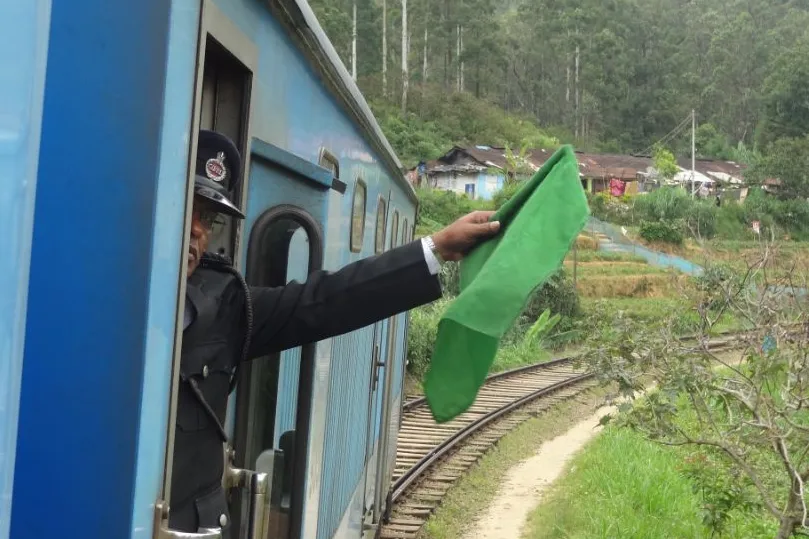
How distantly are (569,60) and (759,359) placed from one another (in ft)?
245

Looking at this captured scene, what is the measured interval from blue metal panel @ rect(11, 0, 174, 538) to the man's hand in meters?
1.11

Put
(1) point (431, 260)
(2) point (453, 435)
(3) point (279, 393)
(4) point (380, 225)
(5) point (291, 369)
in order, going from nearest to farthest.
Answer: (1) point (431, 260)
(3) point (279, 393)
(5) point (291, 369)
(4) point (380, 225)
(2) point (453, 435)

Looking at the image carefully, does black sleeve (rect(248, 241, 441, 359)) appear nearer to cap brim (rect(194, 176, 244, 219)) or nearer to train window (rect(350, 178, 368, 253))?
cap brim (rect(194, 176, 244, 219))

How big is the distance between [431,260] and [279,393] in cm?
67

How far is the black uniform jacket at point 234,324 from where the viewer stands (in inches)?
77.0

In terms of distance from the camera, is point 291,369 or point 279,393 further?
point 291,369

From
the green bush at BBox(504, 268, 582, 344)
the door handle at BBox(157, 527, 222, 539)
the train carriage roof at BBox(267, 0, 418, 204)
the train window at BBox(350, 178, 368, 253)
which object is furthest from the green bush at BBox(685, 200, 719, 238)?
the door handle at BBox(157, 527, 222, 539)

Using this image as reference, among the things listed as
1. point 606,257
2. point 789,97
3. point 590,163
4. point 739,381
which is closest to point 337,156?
point 739,381

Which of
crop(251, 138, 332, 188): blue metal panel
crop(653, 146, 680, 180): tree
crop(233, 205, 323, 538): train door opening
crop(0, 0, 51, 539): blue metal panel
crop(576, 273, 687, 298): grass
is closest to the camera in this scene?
crop(0, 0, 51, 539): blue metal panel

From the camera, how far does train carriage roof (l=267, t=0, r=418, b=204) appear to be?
2.52 meters

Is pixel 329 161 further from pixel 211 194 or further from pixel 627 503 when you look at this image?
pixel 627 503

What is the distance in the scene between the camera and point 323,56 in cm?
299

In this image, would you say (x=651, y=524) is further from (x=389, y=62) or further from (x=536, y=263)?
(x=389, y=62)

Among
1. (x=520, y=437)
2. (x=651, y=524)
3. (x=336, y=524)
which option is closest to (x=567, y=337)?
(x=520, y=437)
